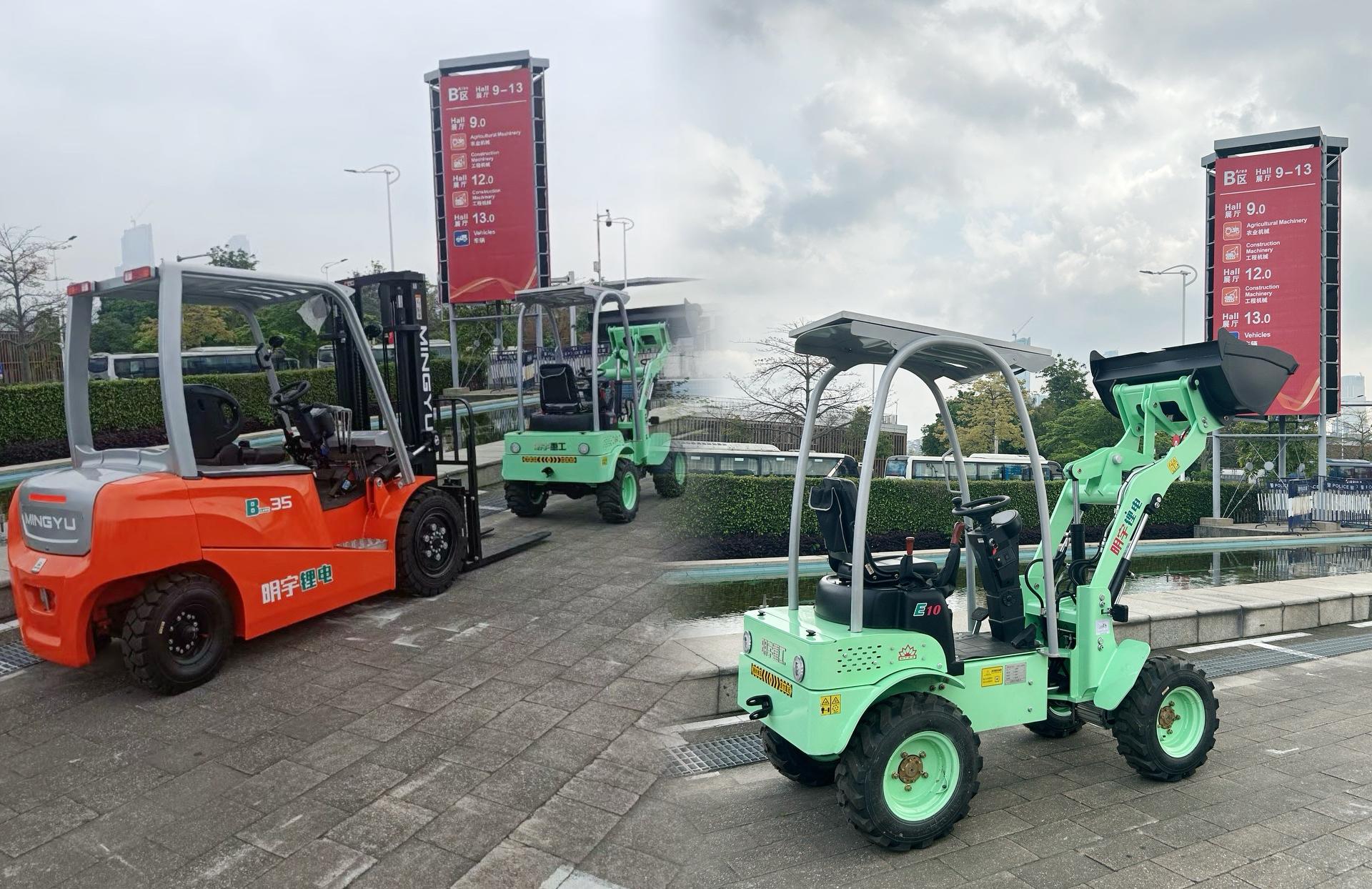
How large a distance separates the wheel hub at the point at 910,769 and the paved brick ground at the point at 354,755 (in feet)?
3.39

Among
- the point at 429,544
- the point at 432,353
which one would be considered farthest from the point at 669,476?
the point at 432,353

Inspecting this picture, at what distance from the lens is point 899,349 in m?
3.70

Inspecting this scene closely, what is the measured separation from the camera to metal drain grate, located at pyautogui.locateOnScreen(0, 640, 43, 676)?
213 inches

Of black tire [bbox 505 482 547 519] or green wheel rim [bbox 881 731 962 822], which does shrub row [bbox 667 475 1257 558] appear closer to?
black tire [bbox 505 482 547 519]

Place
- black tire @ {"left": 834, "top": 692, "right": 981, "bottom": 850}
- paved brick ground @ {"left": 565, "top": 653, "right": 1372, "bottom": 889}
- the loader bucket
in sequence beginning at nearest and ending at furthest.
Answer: paved brick ground @ {"left": 565, "top": 653, "right": 1372, "bottom": 889} → black tire @ {"left": 834, "top": 692, "right": 981, "bottom": 850} → the loader bucket

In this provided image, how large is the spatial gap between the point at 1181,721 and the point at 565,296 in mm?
6660

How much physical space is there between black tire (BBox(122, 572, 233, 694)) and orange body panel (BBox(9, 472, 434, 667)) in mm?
108

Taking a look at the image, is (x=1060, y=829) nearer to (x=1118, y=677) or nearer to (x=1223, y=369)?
(x=1118, y=677)

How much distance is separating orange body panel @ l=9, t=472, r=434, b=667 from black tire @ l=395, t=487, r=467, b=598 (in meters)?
0.32

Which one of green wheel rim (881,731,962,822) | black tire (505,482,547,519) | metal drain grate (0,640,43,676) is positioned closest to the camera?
green wheel rim (881,731,962,822)

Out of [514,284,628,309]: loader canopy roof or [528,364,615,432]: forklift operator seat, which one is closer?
[514,284,628,309]: loader canopy roof

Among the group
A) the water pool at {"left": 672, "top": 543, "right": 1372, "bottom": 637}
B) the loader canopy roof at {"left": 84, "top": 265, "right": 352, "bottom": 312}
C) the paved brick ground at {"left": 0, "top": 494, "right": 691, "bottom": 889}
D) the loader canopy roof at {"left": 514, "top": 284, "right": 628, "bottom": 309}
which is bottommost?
the water pool at {"left": 672, "top": 543, "right": 1372, "bottom": 637}

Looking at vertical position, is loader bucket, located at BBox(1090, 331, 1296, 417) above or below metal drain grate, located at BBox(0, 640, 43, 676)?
above

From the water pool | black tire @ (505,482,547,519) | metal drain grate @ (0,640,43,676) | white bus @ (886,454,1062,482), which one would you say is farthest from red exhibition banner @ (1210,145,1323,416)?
metal drain grate @ (0,640,43,676)
